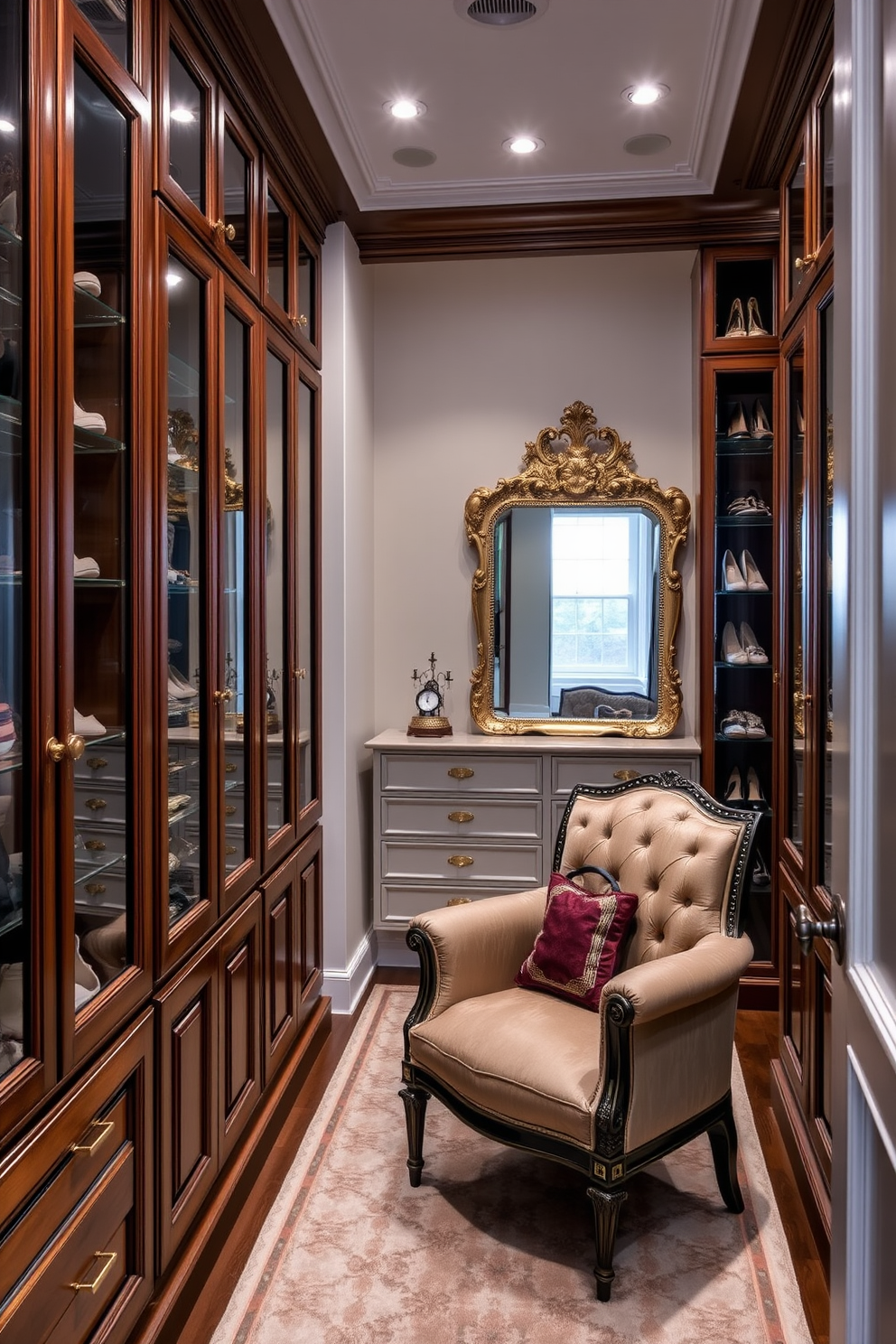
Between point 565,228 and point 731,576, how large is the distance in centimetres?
138

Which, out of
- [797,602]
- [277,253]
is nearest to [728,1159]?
[797,602]

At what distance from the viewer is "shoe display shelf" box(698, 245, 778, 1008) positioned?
11.9 ft

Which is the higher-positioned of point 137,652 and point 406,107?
point 406,107

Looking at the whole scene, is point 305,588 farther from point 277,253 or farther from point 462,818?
point 462,818

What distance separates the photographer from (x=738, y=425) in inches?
144

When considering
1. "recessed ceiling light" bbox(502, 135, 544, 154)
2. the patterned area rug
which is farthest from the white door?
"recessed ceiling light" bbox(502, 135, 544, 154)

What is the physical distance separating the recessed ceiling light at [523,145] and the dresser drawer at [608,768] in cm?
205

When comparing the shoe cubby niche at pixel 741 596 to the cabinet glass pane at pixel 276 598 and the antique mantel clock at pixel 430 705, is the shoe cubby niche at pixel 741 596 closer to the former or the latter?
the antique mantel clock at pixel 430 705

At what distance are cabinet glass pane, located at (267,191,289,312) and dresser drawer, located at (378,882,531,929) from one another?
2.14m

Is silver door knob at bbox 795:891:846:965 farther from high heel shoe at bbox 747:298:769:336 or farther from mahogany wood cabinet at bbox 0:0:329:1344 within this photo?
high heel shoe at bbox 747:298:769:336

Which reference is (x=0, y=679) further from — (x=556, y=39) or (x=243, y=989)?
(x=556, y=39)

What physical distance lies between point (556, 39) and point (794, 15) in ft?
1.88

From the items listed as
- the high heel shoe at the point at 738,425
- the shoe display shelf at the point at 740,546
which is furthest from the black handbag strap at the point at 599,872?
the high heel shoe at the point at 738,425

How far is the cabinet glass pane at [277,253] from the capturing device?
2.70 meters
